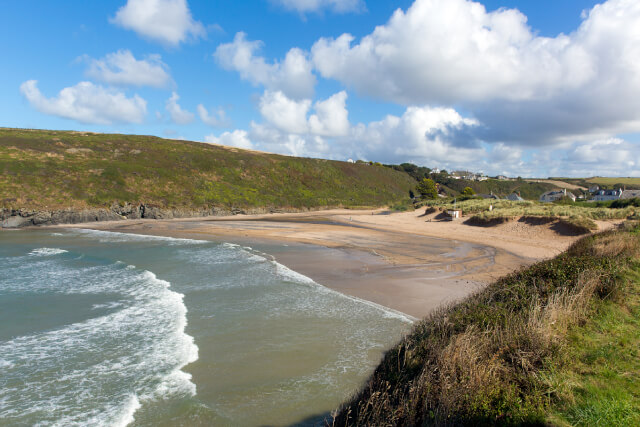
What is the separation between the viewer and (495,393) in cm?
425

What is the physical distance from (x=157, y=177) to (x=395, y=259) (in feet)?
161

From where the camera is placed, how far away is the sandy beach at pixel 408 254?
44.6ft

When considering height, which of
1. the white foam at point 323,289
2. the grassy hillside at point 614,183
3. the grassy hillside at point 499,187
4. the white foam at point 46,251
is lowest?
the white foam at point 46,251

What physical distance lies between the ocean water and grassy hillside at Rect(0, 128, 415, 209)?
3451cm

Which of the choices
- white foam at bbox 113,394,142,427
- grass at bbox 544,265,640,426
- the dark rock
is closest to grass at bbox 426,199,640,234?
grass at bbox 544,265,640,426

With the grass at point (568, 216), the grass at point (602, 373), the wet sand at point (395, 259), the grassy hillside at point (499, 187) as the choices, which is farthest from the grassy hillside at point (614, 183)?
the grass at point (602, 373)

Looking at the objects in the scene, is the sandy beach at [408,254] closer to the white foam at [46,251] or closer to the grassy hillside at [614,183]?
the white foam at [46,251]

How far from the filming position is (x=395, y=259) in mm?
19703

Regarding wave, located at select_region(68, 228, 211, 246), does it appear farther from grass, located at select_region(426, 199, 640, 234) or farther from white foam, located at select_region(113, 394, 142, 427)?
grass, located at select_region(426, 199, 640, 234)

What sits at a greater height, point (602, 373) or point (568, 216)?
point (568, 216)

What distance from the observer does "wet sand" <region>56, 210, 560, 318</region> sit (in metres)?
13.3

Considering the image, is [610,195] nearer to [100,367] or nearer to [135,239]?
[135,239]

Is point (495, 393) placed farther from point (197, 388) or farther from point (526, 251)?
point (526, 251)

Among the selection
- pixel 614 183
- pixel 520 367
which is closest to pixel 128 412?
pixel 520 367
